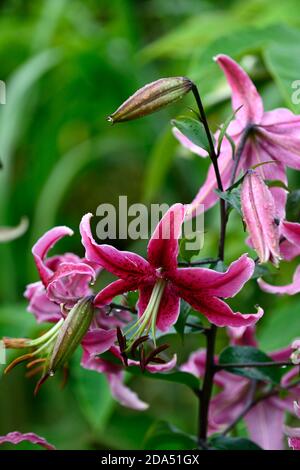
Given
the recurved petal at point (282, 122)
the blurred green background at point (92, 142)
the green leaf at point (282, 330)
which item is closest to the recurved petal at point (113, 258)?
the recurved petal at point (282, 122)

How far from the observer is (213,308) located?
407 mm

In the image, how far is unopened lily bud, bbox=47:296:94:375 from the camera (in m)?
0.39

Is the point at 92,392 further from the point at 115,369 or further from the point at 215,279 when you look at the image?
the point at 215,279

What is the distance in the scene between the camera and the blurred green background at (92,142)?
0.94 meters

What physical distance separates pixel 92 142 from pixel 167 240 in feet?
3.13

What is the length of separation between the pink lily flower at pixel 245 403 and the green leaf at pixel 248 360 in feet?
0.11

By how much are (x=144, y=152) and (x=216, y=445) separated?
873mm

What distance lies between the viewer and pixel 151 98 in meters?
0.40

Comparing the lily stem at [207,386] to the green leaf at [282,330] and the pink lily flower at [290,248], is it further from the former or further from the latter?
the green leaf at [282,330]

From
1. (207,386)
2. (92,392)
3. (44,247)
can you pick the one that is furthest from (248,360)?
(92,392)

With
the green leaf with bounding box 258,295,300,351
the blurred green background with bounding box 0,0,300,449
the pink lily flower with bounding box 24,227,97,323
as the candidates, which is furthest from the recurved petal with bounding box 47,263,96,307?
the blurred green background with bounding box 0,0,300,449

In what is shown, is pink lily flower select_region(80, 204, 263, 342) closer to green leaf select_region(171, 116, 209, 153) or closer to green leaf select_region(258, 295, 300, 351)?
green leaf select_region(171, 116, 209, 153)

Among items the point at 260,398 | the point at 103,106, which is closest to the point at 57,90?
the point at 103,106
